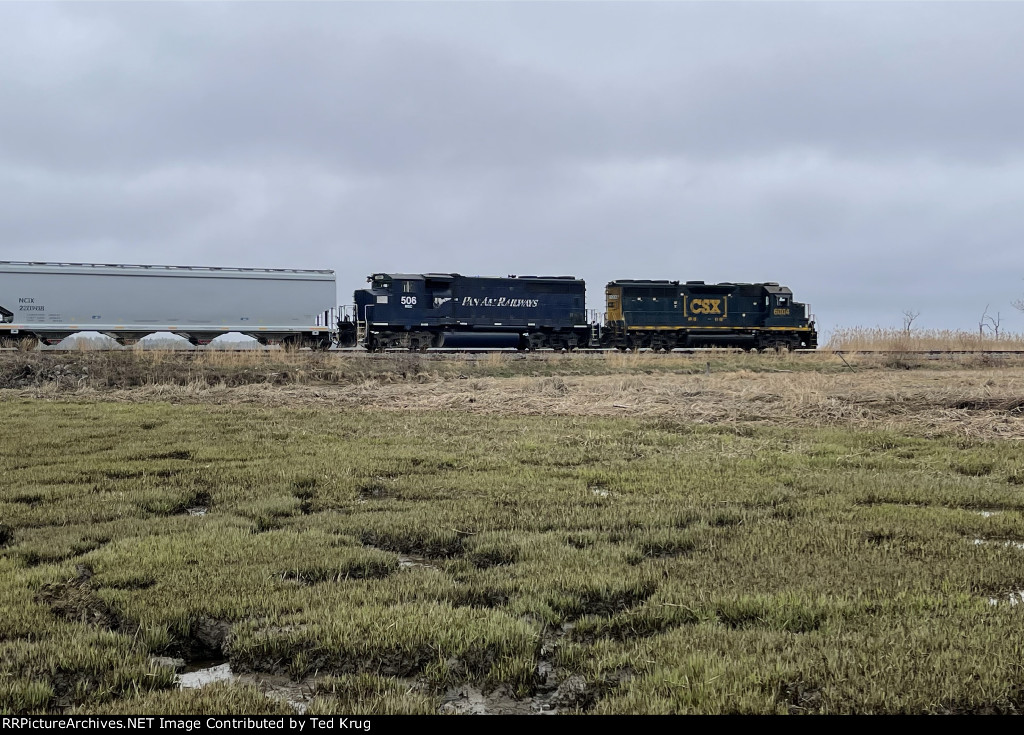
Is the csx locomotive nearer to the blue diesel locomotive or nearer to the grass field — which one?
the blue diesel locomotive

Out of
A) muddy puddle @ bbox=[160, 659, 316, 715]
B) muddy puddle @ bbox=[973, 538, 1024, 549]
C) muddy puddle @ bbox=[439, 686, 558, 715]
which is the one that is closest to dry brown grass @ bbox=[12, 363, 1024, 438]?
muddy puddle @ bbox=[973, 538, 1024, 549]

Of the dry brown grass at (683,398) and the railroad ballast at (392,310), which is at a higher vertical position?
the railroad ballast at (392,310)

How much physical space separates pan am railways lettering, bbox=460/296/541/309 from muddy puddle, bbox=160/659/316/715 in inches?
1359

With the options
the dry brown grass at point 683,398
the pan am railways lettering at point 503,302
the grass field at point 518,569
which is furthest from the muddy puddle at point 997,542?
the pan am railways lettering at point 503,302

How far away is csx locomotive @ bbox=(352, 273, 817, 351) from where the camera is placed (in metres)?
36.9

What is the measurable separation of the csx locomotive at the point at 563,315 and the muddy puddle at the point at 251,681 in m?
32.6

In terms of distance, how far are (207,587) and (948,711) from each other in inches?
152

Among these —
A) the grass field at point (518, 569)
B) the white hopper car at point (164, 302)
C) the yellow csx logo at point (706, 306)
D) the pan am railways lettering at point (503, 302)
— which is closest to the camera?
the grass field at point (518, 569)

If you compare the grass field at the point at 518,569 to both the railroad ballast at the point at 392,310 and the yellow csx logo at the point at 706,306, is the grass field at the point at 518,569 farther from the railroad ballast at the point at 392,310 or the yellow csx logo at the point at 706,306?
the yellow csx logo at the point at 706,306

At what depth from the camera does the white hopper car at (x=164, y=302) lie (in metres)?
32.6

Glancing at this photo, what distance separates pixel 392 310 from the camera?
120ft

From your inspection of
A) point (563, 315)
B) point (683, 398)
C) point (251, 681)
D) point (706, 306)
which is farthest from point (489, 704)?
point (706, 306)

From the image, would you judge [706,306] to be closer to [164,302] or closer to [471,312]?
[471,312]
